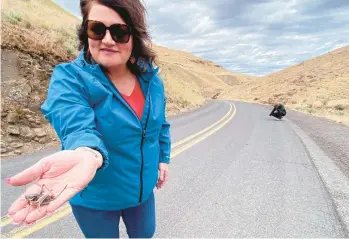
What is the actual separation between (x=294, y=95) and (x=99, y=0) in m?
41.9

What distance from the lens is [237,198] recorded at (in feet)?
13.5

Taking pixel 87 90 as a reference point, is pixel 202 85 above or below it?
below

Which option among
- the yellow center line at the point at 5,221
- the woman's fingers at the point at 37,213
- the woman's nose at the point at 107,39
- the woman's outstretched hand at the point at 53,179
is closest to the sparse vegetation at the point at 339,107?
the yellow center line at the point at 5,221

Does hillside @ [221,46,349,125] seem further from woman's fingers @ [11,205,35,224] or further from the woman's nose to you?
woman's fingers @ [11,205,35,224]

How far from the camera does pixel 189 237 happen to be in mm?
3045

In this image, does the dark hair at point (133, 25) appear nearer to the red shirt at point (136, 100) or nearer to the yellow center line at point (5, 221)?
the red shirt at point (136, 100)

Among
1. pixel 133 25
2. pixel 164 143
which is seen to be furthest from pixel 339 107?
pixel 133 25

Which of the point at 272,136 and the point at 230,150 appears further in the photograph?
the point at 272,136

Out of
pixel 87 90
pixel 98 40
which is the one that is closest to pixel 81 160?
pixel 87 90

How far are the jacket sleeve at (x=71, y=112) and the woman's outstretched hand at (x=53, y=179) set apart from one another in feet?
0.38

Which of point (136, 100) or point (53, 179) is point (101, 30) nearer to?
point (136, 100)

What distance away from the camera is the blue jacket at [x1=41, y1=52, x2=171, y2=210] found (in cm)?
130

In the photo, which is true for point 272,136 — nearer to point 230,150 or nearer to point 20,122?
point 230,150

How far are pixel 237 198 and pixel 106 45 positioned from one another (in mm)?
3265
